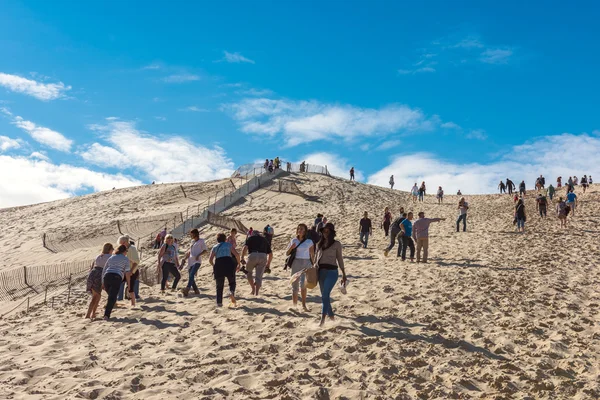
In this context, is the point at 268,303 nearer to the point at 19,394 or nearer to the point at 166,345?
the point at 166,345

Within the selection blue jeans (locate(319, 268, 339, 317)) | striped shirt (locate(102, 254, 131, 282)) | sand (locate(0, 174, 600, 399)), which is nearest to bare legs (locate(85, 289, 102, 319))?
sand (locate(0, 174, 600, 399))

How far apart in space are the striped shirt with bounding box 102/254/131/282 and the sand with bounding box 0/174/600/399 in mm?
927

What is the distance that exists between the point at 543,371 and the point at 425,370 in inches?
63.3

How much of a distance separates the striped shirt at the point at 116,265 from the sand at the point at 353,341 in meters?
0.93

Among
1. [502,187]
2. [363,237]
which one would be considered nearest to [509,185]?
[502,187]

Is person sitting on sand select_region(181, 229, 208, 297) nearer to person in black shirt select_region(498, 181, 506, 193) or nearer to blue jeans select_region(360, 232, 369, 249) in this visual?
blue jeans select_region(360, 232, 369, 249)

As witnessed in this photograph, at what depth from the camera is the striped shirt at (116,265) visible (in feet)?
29.7

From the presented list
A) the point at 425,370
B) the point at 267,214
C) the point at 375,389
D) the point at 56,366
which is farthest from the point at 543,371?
the point at 267,214

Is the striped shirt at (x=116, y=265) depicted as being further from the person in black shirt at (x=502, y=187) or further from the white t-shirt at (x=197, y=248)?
the person in black shirt at (x=502, y=187)

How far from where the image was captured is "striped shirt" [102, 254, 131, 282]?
905 centimetres

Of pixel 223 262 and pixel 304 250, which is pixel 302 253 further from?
pixel 223 262

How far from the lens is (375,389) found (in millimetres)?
5762

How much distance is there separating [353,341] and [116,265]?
458cm

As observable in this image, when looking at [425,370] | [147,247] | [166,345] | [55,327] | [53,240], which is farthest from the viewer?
[53,240]
